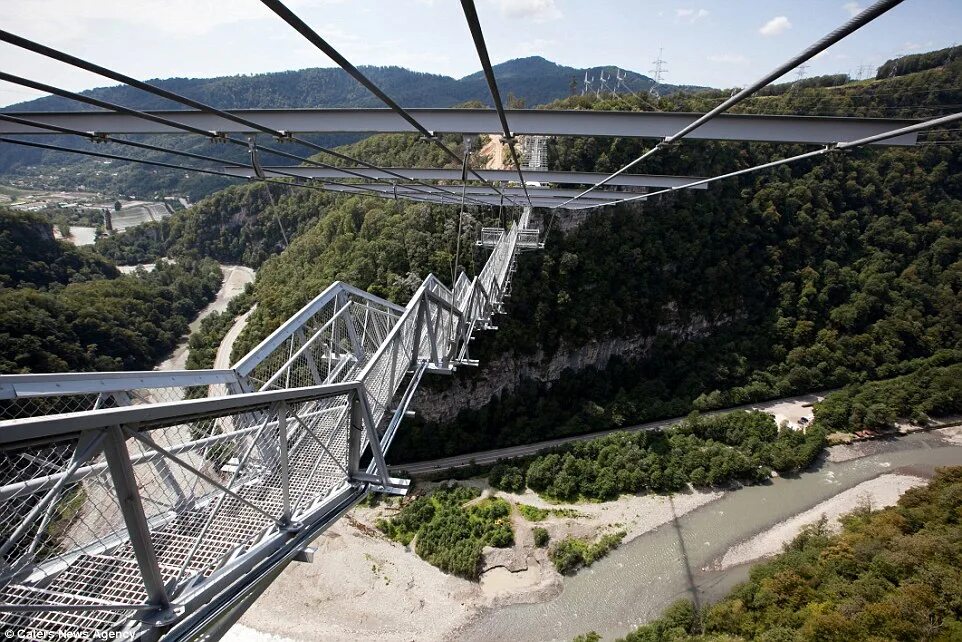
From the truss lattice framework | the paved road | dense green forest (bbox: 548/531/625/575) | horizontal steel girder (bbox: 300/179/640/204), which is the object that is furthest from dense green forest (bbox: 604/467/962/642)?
the truss lattice framework

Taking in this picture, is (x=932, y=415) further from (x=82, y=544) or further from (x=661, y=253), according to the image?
(x=82, y=544)

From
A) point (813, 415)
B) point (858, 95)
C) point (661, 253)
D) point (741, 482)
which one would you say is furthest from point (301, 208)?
point (858, 95)

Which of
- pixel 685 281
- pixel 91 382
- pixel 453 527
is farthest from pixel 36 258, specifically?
pixel 685 281

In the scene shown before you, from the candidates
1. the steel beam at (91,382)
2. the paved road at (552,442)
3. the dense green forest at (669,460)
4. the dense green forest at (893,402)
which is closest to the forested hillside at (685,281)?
the paved road at (552,442)

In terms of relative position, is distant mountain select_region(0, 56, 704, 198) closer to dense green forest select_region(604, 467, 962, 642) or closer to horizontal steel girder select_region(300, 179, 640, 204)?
horizontal steel girder select_region(300, 179, 640, 204)

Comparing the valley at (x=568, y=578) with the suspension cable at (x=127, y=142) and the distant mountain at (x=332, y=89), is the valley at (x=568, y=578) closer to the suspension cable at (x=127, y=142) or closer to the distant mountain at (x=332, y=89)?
the suspension cable at (x=127, y=142)
